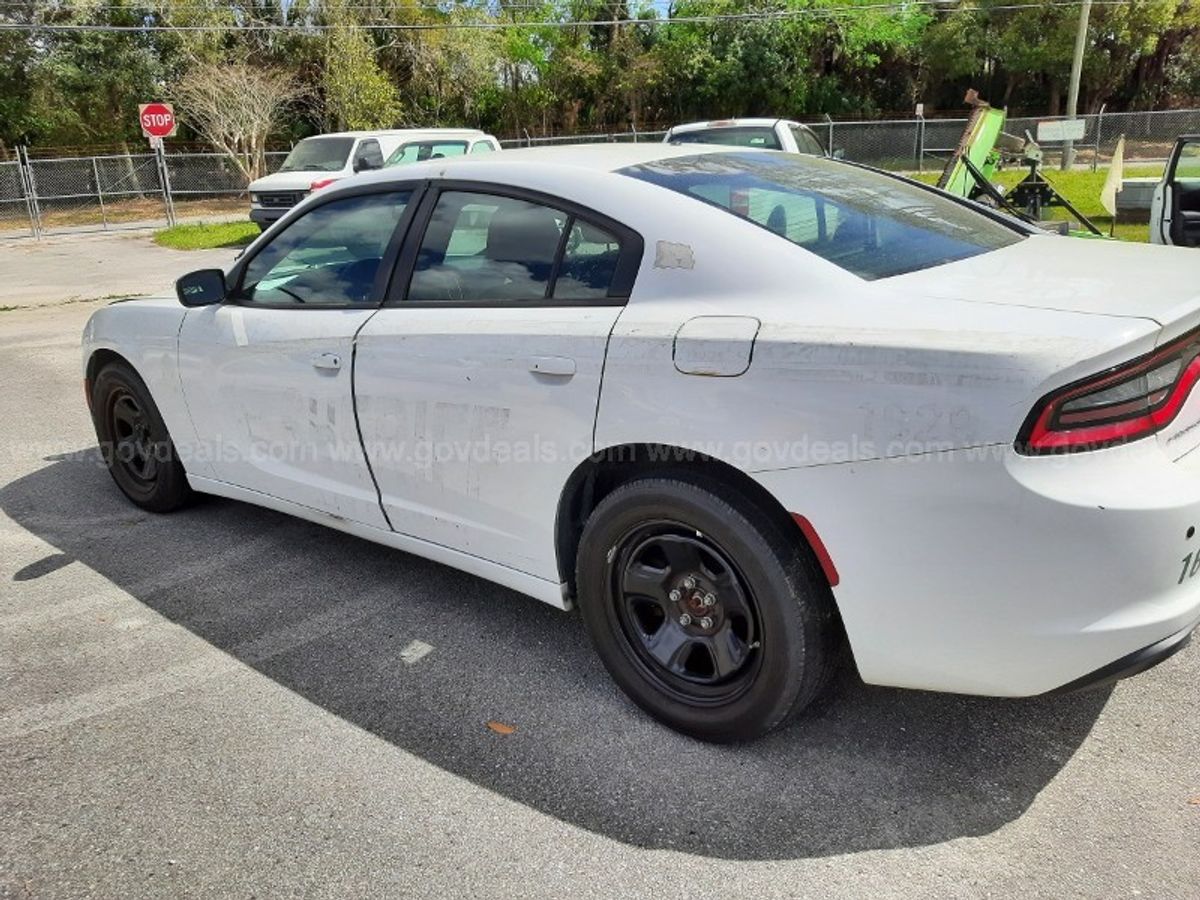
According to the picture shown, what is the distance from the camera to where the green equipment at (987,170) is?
909cm

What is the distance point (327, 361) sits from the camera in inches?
134

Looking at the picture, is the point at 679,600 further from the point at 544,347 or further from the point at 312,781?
the point at 312,781

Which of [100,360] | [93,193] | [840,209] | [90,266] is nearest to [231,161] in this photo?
[93,193]

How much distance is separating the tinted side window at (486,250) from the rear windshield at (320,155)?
14457 millimetres

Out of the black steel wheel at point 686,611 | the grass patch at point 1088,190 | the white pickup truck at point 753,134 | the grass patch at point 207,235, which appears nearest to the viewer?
the black steel wheel at point 686,611

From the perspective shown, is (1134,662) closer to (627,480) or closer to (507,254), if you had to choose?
(627,480)

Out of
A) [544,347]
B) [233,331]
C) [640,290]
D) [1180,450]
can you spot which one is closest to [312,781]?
[544,347]

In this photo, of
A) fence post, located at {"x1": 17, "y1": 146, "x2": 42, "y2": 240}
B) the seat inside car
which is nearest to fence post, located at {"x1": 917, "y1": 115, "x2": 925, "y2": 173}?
fence post, located at {"x1": 17, "y1": 146, "x2": 42, "y2": 240}

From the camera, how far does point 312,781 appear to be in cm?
266

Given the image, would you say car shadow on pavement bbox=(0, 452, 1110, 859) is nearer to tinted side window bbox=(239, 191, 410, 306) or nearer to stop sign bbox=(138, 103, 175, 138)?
tinted side window bbox=(239, 191, 410, 306)

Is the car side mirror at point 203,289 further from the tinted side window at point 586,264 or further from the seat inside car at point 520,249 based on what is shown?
the tinted side window at point 586,264

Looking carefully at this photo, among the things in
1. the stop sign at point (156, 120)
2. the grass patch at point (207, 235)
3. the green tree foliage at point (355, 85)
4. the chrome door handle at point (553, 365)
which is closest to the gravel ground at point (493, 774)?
the chrome door handle at point (553, 365)

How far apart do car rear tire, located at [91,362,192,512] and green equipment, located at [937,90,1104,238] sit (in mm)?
6666

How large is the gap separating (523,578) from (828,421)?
1.25 meters
